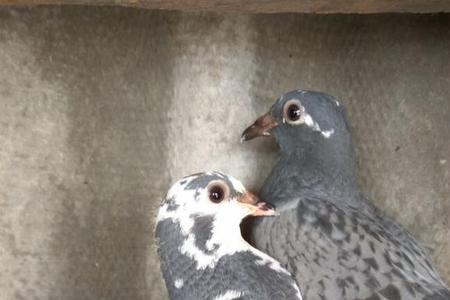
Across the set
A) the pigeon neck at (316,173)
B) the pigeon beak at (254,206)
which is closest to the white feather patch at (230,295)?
the pigeon beak at (254,206)

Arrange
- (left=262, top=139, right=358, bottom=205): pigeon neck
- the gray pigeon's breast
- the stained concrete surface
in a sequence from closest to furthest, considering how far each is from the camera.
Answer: the gray pigeon's breast < the stained concrete surface < (left=262, top=139, right=358, bottom=205): pigeon neck

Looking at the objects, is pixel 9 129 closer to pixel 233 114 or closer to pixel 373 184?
pixel 233 114

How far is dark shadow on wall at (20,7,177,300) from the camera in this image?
226 cm

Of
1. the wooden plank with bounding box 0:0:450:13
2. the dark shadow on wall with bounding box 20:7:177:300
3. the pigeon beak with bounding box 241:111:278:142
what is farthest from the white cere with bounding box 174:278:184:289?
the wooden plank with bounding box 0:0:450:13

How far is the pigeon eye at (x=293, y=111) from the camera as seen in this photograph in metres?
2.38

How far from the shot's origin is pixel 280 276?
2.03 meters

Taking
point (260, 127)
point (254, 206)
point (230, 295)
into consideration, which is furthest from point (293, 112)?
point (230, 295)

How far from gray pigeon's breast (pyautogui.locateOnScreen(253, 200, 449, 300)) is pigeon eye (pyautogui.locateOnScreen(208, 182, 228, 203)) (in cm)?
16

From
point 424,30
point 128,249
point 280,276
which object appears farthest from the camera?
point 424,30

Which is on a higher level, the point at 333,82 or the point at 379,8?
the point at 379,8

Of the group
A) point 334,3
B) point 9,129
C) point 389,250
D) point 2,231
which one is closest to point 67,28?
point 9,129

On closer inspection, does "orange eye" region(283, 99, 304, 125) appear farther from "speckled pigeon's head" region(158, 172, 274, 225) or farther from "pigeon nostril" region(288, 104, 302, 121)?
"speckled pigeon's head" region(158, 172, 274, 225)

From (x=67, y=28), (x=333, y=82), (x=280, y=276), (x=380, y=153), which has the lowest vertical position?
(x=280, y=276)

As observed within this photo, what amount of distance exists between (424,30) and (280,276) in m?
1.02
